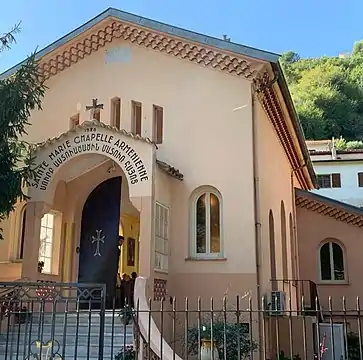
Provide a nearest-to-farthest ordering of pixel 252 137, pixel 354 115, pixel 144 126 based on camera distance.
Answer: pixel 252 137 → pixel 144 126 → pixel 354 115

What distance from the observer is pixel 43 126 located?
14.7 metres

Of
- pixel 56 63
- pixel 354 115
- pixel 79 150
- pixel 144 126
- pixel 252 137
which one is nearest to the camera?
pixel 79 150

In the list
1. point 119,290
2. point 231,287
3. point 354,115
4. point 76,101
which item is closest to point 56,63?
→ point 76,101

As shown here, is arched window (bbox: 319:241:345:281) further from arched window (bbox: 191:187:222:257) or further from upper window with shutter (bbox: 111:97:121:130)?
upper window with shutter (bbox: 111:97:121:130)

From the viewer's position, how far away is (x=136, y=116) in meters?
14.3

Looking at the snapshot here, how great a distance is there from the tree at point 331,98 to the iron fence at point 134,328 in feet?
143

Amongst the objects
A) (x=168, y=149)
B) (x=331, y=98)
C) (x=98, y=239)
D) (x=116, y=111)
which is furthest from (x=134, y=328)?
(x=331, y=98)

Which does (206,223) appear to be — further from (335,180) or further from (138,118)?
(335,180)

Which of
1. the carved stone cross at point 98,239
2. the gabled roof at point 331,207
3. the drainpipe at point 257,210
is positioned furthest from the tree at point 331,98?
the carved stone cross at point 98,239

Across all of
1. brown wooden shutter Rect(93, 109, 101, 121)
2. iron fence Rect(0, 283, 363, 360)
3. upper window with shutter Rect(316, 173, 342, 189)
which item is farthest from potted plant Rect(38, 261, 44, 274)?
upper window with shutter Rect(316, 173, 342, 189)

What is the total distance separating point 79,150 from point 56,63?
4.02m

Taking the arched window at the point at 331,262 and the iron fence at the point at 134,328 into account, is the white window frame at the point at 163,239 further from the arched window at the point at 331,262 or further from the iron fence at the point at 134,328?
the arched window at the point at 331,262

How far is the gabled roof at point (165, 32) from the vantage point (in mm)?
13039

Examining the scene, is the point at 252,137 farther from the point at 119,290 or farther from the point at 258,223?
the point at 119,290
